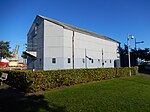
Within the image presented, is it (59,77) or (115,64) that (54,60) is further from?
(115,64)

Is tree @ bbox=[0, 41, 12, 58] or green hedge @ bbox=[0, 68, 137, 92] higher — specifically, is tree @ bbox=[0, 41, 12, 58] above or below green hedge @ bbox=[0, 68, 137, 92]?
above

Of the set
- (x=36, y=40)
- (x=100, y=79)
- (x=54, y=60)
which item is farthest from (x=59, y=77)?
(x=36, y=40)

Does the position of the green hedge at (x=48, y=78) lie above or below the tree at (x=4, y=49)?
below

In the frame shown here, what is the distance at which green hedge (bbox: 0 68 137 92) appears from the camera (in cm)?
928

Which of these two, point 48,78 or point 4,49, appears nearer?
point 48,78

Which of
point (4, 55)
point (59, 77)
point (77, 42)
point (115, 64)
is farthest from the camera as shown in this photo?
point (4, 55)

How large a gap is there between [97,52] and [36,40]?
13.9 m

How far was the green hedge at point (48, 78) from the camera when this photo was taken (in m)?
9.28

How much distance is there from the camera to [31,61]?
106 ft

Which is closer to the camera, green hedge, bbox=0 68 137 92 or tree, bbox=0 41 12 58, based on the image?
green hedge, bbox=0 68 137 92

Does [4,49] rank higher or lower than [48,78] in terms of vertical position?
higher

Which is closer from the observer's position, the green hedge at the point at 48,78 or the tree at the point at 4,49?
the green hedge at the point at 48,78

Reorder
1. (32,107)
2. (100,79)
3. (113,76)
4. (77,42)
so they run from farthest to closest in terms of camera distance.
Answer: (77,42)
(113,76)
(100,79)
(32,107)

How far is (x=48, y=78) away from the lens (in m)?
10.1
